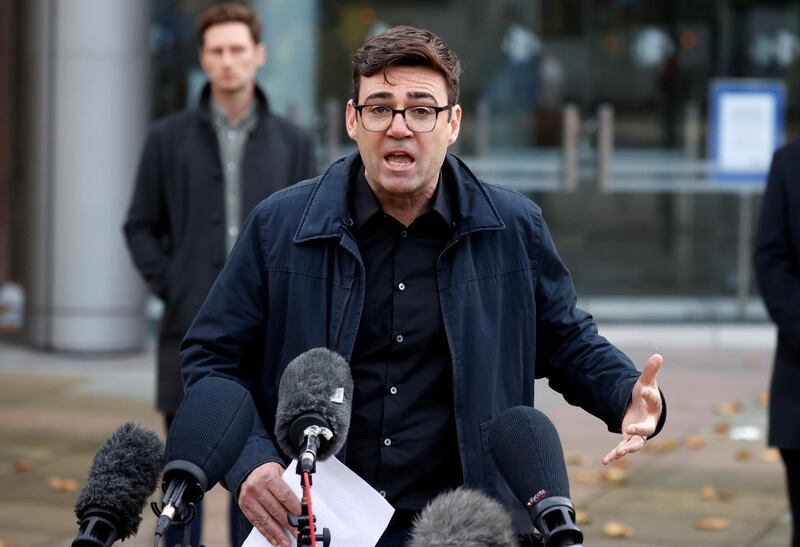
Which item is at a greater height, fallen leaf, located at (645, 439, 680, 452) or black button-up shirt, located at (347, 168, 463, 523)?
black button-up shirt, located at (347, 168, 463, 523)

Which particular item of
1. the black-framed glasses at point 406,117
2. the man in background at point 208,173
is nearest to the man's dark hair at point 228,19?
the man in background at point 208,173

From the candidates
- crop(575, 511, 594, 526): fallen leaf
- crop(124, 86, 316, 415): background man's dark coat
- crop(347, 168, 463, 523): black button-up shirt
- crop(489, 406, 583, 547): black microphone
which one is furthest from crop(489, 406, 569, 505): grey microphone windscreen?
crop(575, 511, 594, 526): fallen leaf

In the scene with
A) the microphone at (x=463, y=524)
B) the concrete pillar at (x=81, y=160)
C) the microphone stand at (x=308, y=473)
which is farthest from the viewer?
the concrete pillar at (x=81, y=160)

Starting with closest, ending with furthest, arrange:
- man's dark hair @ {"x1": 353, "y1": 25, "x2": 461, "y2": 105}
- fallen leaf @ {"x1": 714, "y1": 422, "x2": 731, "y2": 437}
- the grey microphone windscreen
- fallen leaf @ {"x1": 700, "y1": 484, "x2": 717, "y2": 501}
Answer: the grey microphone windscreen
man's dark hair @ {"x1": 353, "y1": 25, "x2": 461, "y2": 105}
fallen leaf @ {"x1": 700, "y1": 484, "x2": 717, "y2": 501}
fallen leaf @ {"x1": 714, "y1": 422, "x2": 731, "y2": 437}

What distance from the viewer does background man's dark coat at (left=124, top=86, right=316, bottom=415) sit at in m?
6.08

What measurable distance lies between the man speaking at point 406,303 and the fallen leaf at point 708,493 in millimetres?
4817

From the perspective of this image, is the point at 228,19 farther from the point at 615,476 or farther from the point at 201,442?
the point at 615,476

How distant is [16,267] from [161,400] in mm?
8246

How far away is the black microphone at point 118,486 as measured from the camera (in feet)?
9.25

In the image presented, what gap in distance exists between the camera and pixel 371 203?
3.65 meters

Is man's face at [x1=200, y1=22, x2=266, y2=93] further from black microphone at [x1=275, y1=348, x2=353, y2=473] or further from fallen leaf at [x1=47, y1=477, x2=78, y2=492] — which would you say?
black microphone at [x1=275, y1=348, x2=353, y2=473]

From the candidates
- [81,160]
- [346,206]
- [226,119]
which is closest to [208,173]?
[226,119]

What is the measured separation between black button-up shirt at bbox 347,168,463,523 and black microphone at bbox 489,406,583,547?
11.2 inches

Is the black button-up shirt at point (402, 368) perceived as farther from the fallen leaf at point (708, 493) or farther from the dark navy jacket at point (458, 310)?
the fallen leaf at point (708, 493)
